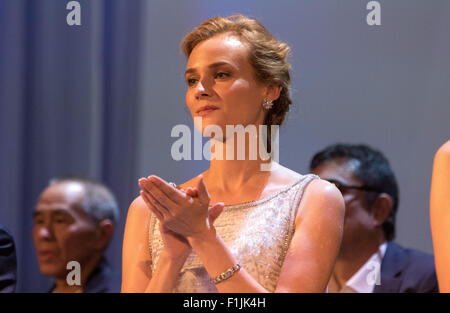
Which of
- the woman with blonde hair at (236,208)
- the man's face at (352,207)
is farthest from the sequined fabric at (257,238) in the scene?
the man's face at (352,207)

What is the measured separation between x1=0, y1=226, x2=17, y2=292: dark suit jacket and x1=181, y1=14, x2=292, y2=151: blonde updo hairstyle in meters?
0.82

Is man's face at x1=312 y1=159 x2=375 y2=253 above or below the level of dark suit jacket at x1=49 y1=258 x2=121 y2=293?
above

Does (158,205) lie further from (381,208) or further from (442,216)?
(381,208)

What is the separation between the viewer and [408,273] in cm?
276

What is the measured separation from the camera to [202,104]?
5.64ft

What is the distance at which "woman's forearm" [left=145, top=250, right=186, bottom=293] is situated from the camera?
1.61 meters

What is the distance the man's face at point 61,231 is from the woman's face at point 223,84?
4.26 ft

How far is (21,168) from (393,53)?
1848mm

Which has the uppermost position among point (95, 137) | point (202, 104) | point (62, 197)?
point (202, 104)

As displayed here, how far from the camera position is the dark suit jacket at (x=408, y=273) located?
8.87 ft

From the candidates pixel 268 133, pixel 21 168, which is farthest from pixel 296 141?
pixel 21 168

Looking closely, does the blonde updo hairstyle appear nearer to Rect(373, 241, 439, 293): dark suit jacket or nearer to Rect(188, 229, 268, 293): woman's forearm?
Rect(188, 229, 268, 293): woman's forearm

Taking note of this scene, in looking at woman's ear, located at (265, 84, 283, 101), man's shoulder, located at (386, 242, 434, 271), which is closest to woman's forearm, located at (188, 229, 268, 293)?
woman's ear, located at (265, 84, 283, 101)
